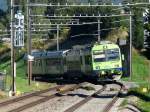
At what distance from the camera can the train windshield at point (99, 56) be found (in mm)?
50062

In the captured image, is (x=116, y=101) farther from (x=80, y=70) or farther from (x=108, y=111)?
(x=80, y=70)

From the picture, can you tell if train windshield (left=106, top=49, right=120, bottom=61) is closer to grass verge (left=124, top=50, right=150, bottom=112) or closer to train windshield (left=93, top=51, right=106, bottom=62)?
train windshield (left=93, top=51, right=106, bottom=62)

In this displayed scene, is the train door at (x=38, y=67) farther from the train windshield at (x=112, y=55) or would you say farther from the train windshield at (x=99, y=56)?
the train windshield at (x=112, y=55)

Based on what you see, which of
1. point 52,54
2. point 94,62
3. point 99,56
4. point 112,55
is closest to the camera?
point 94,62

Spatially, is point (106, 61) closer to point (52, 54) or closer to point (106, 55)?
point (106, 55)

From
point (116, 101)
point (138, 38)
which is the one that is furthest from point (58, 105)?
point (138, 38)

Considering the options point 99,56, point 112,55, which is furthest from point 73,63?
point 112,55

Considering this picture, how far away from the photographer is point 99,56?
50.4 metres

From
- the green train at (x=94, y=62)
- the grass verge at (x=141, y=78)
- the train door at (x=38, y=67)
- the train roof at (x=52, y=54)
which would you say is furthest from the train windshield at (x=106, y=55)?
the train door at (x=38, y=67)

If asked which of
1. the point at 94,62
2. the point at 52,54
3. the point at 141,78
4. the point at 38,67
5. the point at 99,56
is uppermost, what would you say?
the point at 99,56

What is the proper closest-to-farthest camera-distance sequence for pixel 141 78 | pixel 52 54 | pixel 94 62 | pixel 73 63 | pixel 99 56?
1. pixel 94 62
2. pixel 99 56
3. pixel 73 63
4. pixel 52 54
5. pixel 141 78

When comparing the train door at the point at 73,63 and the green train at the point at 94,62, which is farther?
the train door at the point at 73,63

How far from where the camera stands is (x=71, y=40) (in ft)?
362

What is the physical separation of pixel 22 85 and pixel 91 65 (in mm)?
6069
